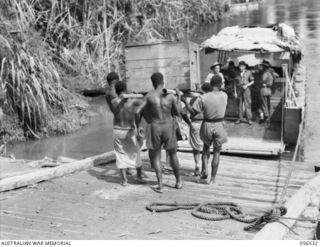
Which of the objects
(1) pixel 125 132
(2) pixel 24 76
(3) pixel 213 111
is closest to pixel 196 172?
(3) pixel 213 111

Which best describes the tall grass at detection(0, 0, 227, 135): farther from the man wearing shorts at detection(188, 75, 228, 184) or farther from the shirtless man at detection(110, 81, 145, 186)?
the man wearing shorts at detection(188, 75, 228, 184)

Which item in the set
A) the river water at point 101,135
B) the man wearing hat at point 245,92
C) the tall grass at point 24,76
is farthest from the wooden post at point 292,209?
the tall grass at point 24,76

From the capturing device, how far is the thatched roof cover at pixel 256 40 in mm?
13422

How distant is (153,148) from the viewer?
6930 millimetres

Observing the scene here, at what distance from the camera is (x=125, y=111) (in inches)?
286

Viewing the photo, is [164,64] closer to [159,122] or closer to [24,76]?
[24,76]

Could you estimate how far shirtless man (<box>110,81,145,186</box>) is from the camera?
721 centimetres

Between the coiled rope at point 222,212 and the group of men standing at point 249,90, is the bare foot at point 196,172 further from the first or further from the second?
the group of men standing at point 249,90

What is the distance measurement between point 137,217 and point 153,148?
1.16m

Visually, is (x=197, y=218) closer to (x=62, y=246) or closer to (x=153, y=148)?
(x=153, y=148)

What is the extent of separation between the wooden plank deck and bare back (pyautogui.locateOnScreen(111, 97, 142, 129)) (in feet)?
2.85

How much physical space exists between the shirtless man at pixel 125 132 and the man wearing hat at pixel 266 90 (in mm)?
6141

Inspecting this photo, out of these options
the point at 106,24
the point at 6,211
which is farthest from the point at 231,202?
the point at 106,24

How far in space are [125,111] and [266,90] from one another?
248 inches
